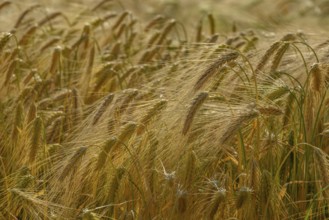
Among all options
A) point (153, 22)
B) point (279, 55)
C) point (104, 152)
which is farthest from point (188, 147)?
point (153, 22)

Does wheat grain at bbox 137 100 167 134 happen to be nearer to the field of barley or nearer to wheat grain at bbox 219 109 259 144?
the field of barley

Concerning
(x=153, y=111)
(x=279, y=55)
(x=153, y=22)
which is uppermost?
(x=279, y=55)

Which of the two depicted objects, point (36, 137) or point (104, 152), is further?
point (36, 137)

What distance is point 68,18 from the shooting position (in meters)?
5.85

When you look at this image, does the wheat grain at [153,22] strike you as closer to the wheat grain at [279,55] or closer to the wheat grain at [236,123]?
the wheat grain at [279,55]

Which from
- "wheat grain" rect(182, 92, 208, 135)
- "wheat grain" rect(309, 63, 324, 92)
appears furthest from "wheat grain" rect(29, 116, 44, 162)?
"wheat grain" rect(309, 63, 324, 92)

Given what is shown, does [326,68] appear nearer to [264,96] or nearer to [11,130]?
[264,96]

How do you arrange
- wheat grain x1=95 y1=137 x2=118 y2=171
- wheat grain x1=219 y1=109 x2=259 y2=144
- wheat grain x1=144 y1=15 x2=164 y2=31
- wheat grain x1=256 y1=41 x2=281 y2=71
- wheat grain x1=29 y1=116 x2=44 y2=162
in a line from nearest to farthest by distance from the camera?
wheat grain x1=219 y1=109 x2=259 y2=144
wheat grain x1=95 y1=137 x2=118 y2=171
wheat grain x1=29 y1=116 x2=44 y2=162
wheat grain x1=256 y1=41 x2=281 y2=71
wheat grain x1=144 y1=15 x2=164 y2=31

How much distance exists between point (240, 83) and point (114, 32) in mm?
2087

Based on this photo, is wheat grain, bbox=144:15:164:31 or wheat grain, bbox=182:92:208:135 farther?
wheat grain, bbox=144:15:164:31

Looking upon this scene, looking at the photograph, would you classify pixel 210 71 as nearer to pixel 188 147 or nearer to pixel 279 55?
pixel 188 147

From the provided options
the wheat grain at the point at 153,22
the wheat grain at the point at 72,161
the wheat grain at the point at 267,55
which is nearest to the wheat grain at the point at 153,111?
the wheat grain at the point at 72,161

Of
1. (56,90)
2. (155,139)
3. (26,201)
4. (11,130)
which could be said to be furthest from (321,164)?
(56,90)

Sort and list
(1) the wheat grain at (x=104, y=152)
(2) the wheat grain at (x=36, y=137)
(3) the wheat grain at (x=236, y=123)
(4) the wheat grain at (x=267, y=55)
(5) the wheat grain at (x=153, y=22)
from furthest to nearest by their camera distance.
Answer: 1. (5) the wheat grain at (x=153, y=22)
2. (4) the wheat grain at (x=267, y=55)
3. (2) the wheat grain at (x=36, y=137)
4. (1) the wheat grain at (x=104, y=152)
5. (3) the wheat grain at (x=236, y=123)
